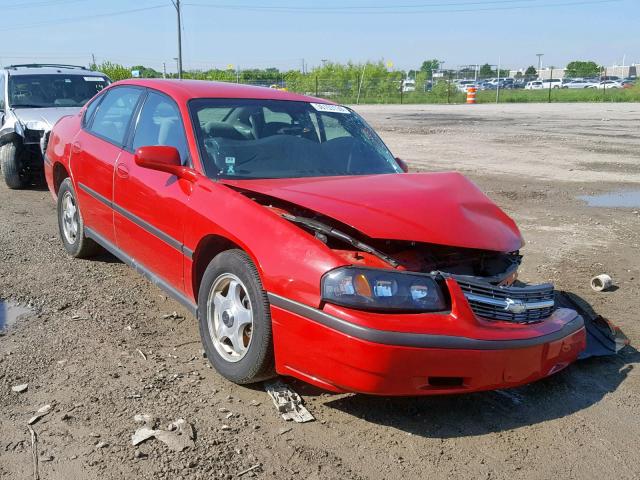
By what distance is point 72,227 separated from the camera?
19.2 ft

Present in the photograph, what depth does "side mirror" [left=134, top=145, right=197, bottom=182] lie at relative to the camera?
3863 millimetres

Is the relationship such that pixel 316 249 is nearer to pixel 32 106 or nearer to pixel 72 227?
pixel 72 227

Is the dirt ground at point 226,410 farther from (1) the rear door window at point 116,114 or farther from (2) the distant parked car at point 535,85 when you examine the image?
(2) the distant parked car at point 535,85

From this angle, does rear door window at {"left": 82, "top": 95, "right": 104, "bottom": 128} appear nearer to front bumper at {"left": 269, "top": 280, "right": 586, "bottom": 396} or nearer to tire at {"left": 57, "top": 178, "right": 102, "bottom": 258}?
tire at {"left": 57, "top": 178, "right": 102, "bottom": 258}

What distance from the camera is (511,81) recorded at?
218 feet

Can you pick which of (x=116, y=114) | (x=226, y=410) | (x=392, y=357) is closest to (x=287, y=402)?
(x=226, y=410)

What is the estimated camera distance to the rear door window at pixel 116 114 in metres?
4.92

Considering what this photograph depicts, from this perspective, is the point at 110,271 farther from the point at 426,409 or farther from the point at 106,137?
the point at 426,409

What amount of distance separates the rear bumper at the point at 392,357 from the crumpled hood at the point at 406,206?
52cm

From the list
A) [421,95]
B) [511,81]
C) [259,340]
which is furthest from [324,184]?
[511,81]

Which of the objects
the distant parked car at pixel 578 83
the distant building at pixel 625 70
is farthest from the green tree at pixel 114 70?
the distant building at pixel 625 70

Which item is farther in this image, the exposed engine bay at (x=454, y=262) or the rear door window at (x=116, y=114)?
the rear door window at (x=116, y=114)

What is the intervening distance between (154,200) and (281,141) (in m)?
0.92

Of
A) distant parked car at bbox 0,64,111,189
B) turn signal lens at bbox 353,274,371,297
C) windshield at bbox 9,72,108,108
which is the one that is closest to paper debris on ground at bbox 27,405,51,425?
turn signal lens at bbox 353,274,371,297
